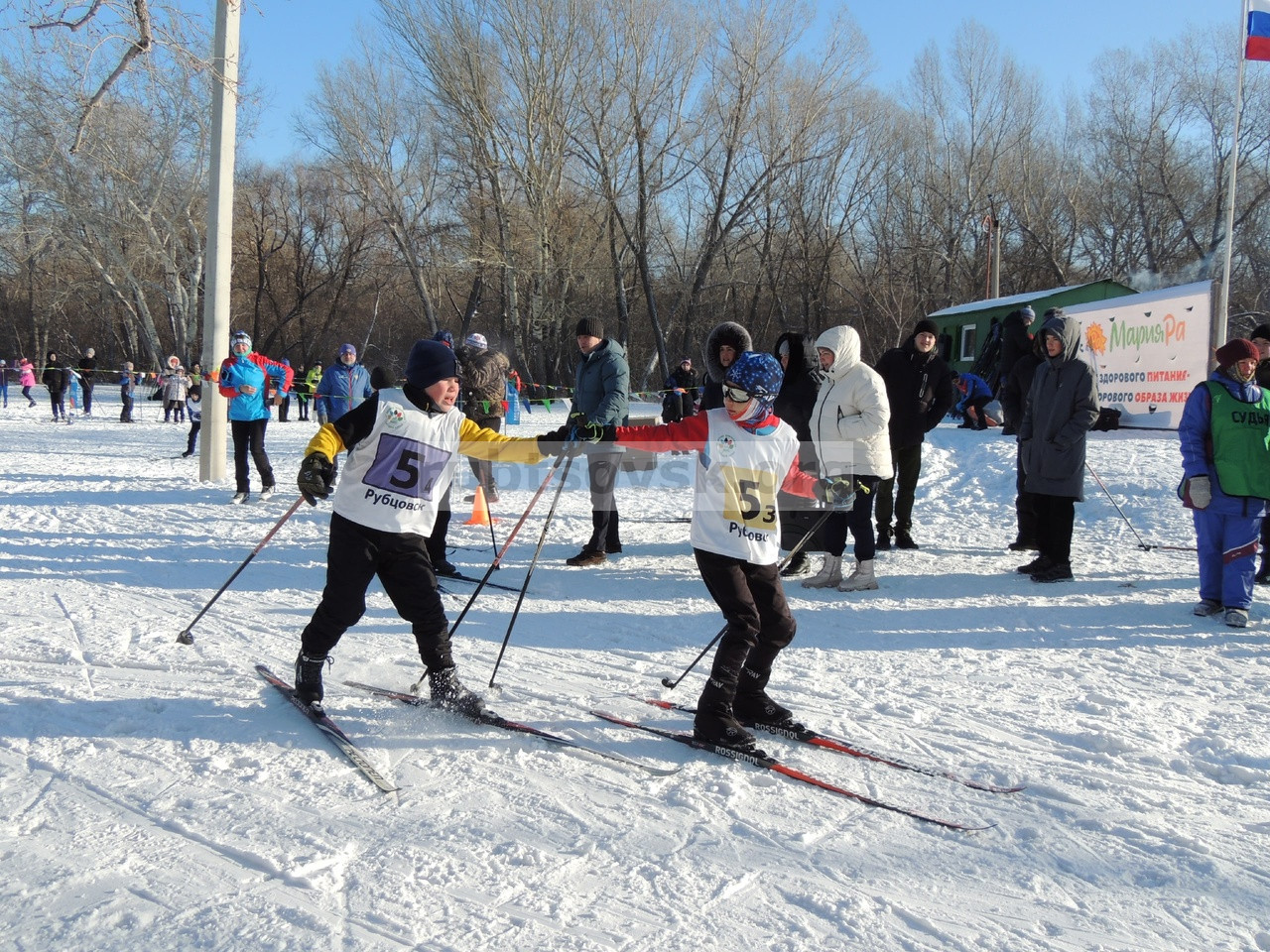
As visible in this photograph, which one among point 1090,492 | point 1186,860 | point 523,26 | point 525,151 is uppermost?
point 523,26

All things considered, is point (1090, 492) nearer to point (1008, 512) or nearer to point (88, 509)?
point (1008, 512)

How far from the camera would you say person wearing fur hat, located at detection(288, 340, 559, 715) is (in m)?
3.50

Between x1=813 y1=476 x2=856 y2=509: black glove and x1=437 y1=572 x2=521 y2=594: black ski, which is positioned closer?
x1=813 y1=476 x2=856 y2=509: black glove

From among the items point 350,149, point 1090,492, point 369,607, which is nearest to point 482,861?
point 369,607

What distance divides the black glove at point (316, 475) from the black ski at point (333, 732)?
34.4 inches

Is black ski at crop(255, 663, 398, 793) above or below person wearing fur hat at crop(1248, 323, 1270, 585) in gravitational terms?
below

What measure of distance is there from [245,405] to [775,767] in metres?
7.29

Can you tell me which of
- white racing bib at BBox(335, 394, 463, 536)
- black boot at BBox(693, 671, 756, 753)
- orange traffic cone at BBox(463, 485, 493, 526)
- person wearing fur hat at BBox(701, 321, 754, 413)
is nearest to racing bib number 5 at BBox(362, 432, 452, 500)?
white racing bib at BBox(335, 394, 463, 536)

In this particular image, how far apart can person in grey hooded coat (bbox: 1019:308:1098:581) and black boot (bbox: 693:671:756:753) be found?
372cm

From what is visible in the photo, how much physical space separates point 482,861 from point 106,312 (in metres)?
47.2

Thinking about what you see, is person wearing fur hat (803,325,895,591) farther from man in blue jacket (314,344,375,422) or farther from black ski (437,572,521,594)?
man in blue jacket (314,344,375,422)

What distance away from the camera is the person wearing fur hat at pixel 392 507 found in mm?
3500

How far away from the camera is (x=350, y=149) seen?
98.9 feet

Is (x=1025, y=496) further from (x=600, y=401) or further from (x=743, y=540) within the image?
(x=743, y=540)
